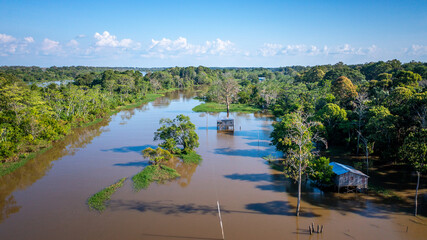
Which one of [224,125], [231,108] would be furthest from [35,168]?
[231,108]

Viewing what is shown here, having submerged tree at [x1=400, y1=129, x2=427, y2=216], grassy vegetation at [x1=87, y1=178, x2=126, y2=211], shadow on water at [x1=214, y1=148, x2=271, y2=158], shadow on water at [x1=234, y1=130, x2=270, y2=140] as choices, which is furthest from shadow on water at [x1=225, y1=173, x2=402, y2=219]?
shadow on water at [x1=234, y1=130, x2=270, y2=140]

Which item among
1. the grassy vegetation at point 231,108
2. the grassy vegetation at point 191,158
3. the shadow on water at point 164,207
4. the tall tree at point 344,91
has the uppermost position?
the tall tree at point 344,91

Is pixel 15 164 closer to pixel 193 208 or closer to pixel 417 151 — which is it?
pixel 193 208

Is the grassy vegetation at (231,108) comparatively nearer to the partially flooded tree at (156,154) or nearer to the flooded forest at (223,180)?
the flooded forest at (223,180)

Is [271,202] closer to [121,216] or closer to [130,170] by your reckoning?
[121,216]

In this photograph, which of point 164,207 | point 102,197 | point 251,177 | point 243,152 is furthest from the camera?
point 243,152

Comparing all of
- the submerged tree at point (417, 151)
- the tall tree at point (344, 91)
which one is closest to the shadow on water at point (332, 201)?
the submerged tree at point (417, 151)

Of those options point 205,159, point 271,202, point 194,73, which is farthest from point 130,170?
point 194,73
